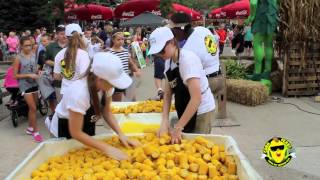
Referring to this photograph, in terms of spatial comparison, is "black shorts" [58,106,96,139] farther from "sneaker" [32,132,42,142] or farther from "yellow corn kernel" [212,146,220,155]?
"sneaker" [32,132,42,142]

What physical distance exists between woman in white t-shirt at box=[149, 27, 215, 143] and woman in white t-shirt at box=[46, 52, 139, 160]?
0.48 m

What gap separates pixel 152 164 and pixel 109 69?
78 centimetres

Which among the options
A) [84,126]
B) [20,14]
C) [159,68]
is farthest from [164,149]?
[20,14]

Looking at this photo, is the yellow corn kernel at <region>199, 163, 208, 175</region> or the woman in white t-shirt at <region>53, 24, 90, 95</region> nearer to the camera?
the yellow corn kernel at <region>199, 163, 208, 175</region>

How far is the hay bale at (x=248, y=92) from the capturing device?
1026cm

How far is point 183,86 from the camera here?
167 inches

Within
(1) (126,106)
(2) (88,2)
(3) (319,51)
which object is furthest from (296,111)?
(2) (88,2)

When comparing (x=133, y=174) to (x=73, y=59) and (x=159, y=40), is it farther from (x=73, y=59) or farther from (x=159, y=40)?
(x=73, y=59)

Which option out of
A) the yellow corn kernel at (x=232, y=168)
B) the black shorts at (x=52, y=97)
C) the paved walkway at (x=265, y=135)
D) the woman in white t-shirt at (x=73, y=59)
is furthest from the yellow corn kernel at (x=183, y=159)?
the black shorts at (x=52, y=97)

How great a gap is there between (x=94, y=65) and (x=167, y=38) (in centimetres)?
79

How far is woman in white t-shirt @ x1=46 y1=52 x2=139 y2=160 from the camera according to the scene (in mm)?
3285

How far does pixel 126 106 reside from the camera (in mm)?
6656

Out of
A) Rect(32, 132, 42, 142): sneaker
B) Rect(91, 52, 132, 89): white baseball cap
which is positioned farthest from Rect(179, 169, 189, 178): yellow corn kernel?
Rect(32, 132, 42, 142): sneaker

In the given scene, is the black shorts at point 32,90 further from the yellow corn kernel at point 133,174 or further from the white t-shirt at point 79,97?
the yellow corn kernel at point 133,174
